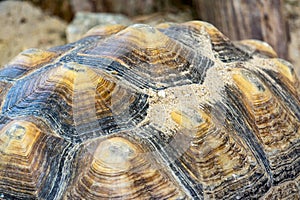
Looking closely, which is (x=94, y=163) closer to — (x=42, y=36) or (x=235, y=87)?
(x=235, y=87)

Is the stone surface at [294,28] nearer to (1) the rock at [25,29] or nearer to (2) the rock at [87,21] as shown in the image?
(2) the rock at [87,21]

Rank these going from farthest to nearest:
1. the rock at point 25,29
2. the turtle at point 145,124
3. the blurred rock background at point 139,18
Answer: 1. the rock at point 25,29
2. the blurred rock background at point 139,18
3. the turtle at point 145,124

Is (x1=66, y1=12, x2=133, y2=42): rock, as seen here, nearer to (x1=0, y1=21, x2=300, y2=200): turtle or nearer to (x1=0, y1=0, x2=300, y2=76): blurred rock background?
(x1=0, y1=0, x2=300, y2=76): blurred rock background

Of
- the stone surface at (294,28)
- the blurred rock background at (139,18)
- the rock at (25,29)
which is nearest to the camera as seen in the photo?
the blurred rock background at (139,18)

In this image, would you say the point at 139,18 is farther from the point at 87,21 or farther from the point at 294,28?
the point at 294,28

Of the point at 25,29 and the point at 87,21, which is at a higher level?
the point at 87,21

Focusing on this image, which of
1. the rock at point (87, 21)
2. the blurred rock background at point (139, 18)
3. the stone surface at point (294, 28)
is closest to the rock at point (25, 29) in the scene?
the blurred rock background at point (139, 18)

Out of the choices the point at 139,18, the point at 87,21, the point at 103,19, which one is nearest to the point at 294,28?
the point at 139,18
